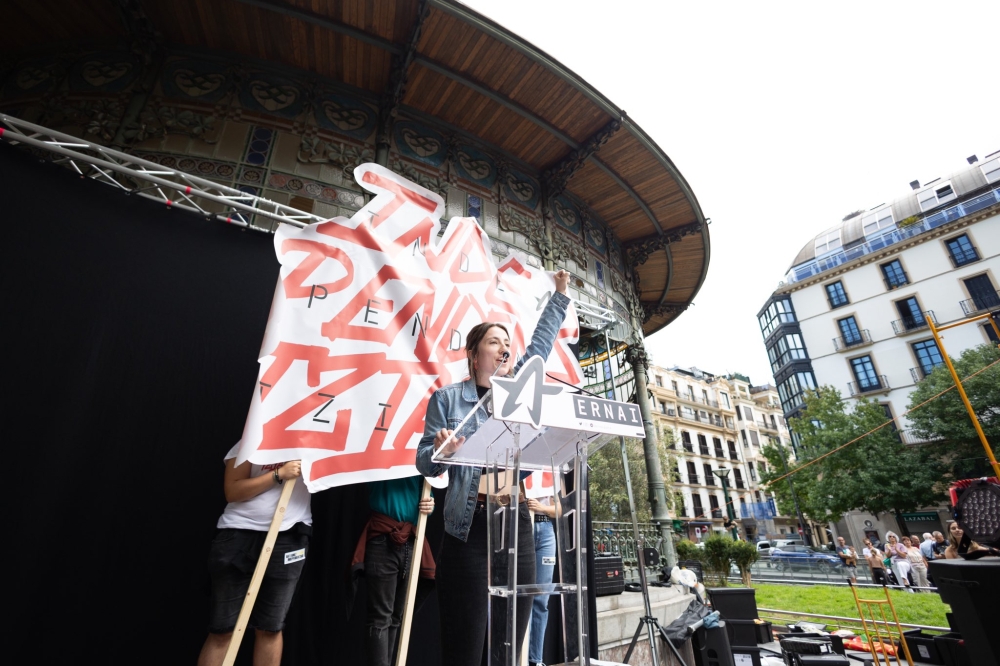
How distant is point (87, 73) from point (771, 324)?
149ft

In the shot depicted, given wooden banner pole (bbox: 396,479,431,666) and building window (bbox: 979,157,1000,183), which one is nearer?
wooden banner pole (bbox: 396,479,431,666)

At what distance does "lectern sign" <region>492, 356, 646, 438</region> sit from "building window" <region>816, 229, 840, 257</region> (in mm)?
44335

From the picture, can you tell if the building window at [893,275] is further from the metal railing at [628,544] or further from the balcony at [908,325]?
the metal railing at [628,544]

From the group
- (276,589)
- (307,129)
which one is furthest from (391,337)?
(307,129)

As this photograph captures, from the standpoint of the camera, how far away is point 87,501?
9.26 feet

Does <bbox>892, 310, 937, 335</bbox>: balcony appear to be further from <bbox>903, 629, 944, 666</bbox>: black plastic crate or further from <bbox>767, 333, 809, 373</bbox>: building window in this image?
<bbox>903, 629, 944, 666</bbox>: black plastic crate

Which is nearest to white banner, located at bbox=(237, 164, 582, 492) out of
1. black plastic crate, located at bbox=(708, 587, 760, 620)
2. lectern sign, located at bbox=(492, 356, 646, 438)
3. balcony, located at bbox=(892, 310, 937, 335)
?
lectern sign, located at bbox=(492, 356, 646, 438)

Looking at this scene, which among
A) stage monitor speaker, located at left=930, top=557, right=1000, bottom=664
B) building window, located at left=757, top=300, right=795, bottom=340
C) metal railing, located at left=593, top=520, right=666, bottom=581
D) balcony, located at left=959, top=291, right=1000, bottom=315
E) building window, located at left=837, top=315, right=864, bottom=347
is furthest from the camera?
building window, located at left=757, top=300, right=795, bottom=340

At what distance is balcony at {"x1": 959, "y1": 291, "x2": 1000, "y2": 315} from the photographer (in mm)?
26688

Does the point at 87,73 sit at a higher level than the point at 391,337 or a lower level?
higher

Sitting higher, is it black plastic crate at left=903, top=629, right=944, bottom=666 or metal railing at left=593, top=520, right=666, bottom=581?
metal railing at left=593, top=520, right=666, bottom=581

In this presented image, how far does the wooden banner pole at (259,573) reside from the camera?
2.19 meters

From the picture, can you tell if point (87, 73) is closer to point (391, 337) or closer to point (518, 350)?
point (391, 337)

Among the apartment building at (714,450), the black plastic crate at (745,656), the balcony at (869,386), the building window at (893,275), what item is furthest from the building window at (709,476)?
the black plastic crate at (745,656)
